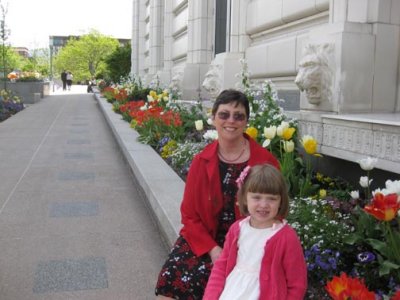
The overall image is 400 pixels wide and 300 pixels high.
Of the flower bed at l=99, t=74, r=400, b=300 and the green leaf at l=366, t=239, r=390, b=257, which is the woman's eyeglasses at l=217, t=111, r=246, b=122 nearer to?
the flower bed at l=99, t=74, r=400, b=300

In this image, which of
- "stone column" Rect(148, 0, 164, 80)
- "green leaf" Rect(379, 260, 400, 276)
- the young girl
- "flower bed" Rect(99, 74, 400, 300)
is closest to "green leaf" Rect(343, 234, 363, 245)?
"flower bed" Rect(99, 74, 400, 300)

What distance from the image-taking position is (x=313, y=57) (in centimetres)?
536

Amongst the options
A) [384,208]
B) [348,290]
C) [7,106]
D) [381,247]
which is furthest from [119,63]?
[348,290]

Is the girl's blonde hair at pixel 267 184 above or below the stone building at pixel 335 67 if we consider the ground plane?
below

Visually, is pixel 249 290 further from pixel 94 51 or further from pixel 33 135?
pixel 94 51

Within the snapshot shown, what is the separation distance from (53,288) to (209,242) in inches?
61.7

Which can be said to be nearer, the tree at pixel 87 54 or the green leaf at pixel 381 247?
the green leaf at pixel 381 247

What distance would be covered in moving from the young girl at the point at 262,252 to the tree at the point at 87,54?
86.5m

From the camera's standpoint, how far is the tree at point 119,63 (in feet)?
117

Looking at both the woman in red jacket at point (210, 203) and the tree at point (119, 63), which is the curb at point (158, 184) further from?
the tree at point (119, 63)

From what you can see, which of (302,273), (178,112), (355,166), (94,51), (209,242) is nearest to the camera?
(302,273)

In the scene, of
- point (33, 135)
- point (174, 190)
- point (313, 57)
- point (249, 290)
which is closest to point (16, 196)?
point (174, 190)

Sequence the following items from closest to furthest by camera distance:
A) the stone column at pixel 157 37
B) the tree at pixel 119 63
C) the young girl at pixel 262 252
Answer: the young girl at pixel 262 252 → the stone column at pixel 157 37 → the tree at pixel 119 63

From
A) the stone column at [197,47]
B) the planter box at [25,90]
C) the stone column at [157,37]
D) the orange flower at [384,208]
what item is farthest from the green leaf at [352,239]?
the planter box at [25,90]
